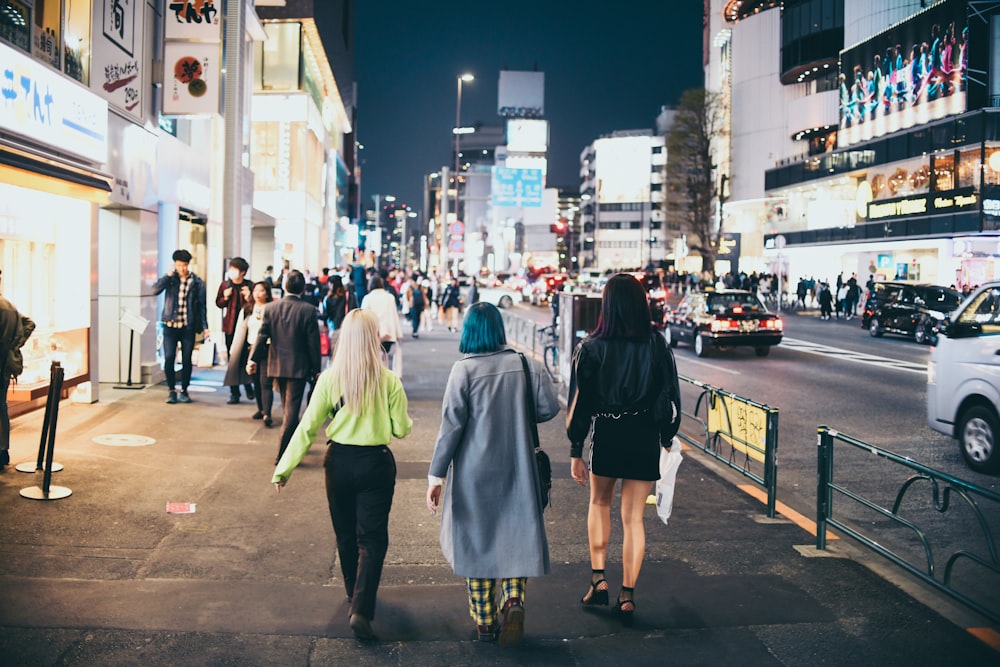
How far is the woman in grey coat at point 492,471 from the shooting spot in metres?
4.81

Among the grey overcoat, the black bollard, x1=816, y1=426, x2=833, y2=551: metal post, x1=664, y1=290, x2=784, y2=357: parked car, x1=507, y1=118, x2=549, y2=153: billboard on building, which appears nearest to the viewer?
the grey overcoat

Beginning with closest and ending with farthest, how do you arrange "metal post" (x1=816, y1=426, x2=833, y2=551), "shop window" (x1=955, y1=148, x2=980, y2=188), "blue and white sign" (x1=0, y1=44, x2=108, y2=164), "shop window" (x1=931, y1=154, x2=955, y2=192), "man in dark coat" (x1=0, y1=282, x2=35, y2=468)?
"metal post" (x1=816, y1=426, x2=833, y2=551), "man in dark coat" (x1=0, y1=282, x2=35, y2=468), "blue and white sign" (x1=0, y1=44, x2=108, y2=164), "shop window" (x1=955, y1=148, x2=980, y2=188), "shop window" (x1=931, y1=154, x2=955, y2=192)

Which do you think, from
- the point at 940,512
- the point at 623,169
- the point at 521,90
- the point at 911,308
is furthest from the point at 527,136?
the point at 940,512

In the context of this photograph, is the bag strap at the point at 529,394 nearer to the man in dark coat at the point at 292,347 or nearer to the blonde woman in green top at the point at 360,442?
the blonde woman in green top at the point at 360,442

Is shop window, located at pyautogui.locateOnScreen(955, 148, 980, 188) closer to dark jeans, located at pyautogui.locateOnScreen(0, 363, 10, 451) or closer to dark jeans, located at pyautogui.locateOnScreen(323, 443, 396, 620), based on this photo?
dark jeans, located at pyautogui.locateOnScreen(0, 363, 10, 451)

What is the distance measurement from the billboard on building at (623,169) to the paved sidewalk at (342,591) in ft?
415

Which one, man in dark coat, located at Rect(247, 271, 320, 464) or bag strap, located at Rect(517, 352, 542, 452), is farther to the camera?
man in dark coat, located at Rect(247, 271, 320, 464)

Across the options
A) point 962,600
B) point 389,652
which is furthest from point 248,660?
point 962,600

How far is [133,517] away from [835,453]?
7453 mm

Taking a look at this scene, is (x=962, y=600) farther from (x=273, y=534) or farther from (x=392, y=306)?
(x=392, y=306)

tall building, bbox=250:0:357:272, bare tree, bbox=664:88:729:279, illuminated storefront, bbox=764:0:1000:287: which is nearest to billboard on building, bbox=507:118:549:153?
bare tree, bbox=664:88:729:279

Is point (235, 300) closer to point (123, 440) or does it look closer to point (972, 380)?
point (123, 440)

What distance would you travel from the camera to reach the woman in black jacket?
5246 mm

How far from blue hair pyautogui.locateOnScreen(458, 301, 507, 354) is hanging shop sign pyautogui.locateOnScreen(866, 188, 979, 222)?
1659 inches
